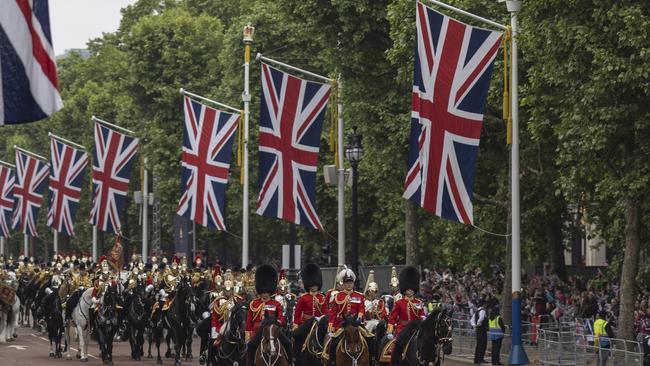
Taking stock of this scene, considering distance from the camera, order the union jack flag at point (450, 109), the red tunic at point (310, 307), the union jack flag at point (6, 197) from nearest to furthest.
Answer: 1. the red tunic at point (310, 307)
2. the union jack flag at point (450, 109)
3. the union jack flag at point (6, 197)

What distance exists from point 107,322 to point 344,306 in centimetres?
1217

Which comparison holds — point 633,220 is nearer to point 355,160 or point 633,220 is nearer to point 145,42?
point 355,160

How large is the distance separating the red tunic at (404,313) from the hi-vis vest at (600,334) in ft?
27.1

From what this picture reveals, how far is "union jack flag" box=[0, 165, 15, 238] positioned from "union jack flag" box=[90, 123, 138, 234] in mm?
25256

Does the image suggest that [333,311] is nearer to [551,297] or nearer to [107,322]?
[107,322]

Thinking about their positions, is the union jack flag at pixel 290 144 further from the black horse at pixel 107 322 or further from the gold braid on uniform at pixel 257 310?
the gold braid on uniform at pixel 257 310

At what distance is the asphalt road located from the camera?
35.2 m

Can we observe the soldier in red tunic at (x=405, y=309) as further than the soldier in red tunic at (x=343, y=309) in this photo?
Yes

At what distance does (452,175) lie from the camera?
93.7ft

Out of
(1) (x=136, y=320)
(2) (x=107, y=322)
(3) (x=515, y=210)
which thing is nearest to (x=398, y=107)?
(1) (x=136, y=320)

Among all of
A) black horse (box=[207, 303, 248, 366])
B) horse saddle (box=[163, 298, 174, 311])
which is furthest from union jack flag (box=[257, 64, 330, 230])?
black horse (box=[207, 303, 248, 366])

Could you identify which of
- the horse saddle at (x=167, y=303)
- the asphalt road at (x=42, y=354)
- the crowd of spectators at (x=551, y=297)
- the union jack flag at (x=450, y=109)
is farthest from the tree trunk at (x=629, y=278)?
the horse saddle at (x=167, y=303)

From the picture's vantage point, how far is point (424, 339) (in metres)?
23.0

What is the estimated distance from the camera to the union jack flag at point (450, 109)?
2853 centimetres
